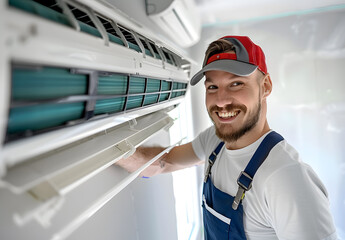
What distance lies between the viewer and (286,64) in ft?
8.95

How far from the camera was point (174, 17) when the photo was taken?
64.0 inches

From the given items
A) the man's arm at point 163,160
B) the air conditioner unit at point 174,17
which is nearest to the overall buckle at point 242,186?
the man's arm at point 163,160

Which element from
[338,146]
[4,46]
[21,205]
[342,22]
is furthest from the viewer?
[338,146]

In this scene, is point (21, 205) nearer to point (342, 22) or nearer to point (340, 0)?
point (340, 0)

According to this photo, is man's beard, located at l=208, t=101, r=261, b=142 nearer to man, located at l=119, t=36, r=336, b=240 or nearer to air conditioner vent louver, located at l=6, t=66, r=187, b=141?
man, located at l=119, t=36, r=336, b=240

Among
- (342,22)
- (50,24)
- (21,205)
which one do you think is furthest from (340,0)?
(21,205)

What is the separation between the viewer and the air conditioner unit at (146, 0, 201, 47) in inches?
59.3

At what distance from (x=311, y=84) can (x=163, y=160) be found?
226 cm

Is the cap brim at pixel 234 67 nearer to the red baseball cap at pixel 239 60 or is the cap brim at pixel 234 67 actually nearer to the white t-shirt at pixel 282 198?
the red baseball cap at pixel 239 60

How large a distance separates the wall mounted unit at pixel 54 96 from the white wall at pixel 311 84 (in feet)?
8.14

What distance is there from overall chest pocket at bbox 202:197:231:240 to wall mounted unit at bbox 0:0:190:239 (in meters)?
0.72

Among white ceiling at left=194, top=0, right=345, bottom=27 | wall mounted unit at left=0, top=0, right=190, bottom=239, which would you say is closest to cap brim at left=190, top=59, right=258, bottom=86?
wall mounted unit at left=0, top=0, right=190, bottom=239

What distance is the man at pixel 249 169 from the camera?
92 centimetres

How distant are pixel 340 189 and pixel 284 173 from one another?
247cm
